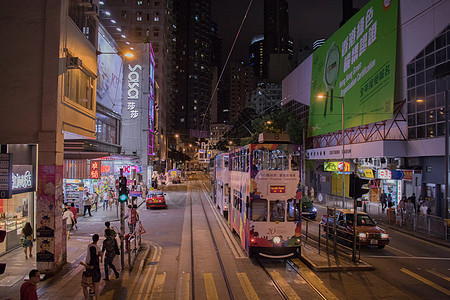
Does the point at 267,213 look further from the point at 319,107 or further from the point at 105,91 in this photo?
the point at 319,107

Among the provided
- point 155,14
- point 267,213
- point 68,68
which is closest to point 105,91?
point 68,68

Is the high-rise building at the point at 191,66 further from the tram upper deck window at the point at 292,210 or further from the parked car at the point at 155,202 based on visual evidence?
the tram upper deck window at the point at 292,210

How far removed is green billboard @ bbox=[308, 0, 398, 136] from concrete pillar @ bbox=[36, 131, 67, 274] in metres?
19.4

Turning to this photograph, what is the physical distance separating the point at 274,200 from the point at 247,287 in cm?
352

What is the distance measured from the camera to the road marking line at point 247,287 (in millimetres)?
9188

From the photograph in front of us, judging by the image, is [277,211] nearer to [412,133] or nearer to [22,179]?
[22,179]

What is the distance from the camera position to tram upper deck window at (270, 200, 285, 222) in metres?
12.5

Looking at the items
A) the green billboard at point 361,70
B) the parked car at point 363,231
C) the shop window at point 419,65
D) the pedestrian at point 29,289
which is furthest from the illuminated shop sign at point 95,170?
the shop window at point 419,65

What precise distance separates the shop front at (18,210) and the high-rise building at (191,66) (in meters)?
135

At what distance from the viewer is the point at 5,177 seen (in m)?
9.45

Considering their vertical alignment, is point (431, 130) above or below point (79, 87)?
below

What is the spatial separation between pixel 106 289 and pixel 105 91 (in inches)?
780

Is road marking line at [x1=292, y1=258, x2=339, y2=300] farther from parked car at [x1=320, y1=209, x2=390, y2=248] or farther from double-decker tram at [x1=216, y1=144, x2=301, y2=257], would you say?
parked car at [x1=320, y1=209, x2=390, y2=248]

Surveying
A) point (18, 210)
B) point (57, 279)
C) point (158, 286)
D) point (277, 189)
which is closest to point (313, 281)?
point (277, 189)
